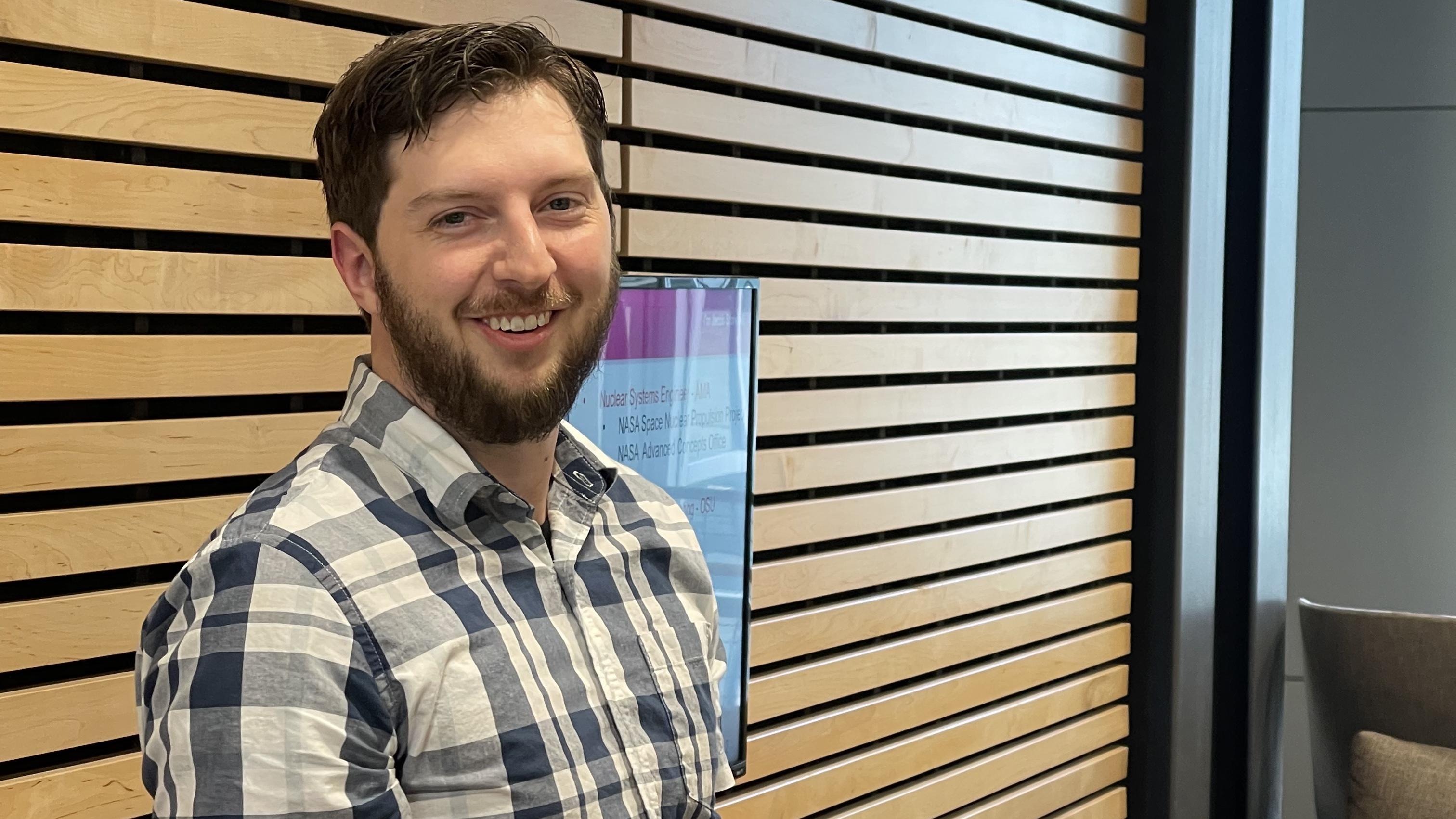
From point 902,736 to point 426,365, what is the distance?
250 cm

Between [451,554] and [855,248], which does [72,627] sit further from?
[855,248]

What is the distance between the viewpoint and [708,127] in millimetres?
2785

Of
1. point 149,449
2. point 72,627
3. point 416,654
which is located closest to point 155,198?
point 149,449

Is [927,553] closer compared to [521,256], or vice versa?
[521,256]

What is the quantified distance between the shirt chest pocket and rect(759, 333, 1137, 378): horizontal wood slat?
156 centimetres

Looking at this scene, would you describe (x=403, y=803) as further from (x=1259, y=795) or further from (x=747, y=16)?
(x=1259, y=795)

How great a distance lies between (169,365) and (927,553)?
6.90 feet

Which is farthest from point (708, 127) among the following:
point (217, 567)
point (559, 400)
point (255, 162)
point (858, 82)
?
point (217, 567)

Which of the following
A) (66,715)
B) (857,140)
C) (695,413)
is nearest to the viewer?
(66,715)

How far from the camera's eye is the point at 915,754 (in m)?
3.52

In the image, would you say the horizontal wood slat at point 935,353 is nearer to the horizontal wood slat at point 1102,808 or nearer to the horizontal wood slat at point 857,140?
the horizontal wood slat at point 857,140

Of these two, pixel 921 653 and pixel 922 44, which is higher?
pixel 922 44

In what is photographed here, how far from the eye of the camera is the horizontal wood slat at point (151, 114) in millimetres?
1782

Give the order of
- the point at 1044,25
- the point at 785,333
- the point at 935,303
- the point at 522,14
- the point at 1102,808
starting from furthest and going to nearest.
A: the point at 1102,808 < the point at 1044,25 < the point at 935,303 < the point at 785,333 < the point at 522,14
